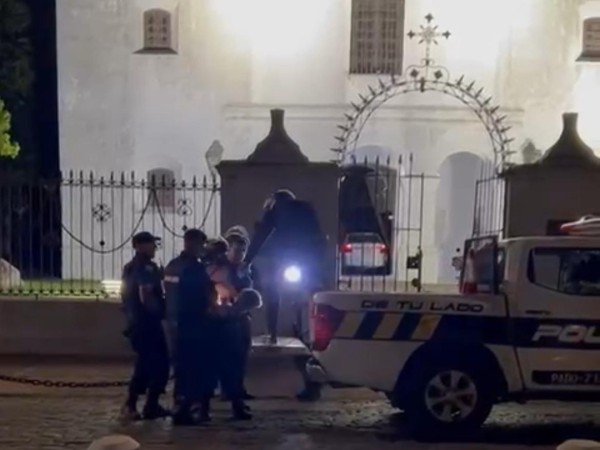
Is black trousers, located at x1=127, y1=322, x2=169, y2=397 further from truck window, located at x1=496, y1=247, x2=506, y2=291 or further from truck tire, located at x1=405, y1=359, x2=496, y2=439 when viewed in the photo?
truck window, located at x1=496, y1=247, x2=506, y2=291

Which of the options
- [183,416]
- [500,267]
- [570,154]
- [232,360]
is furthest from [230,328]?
[570,154]

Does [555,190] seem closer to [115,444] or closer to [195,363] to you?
[195,363]

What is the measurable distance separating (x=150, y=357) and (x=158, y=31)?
16.6 m

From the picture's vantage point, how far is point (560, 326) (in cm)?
838

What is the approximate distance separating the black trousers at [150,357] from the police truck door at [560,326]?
342 centimetres

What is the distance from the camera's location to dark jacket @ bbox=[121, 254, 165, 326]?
343 inches

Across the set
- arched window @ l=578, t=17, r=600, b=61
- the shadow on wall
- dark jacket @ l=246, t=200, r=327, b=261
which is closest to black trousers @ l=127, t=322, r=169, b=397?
dark jacket @ l=246, t=200, r=327, b=261

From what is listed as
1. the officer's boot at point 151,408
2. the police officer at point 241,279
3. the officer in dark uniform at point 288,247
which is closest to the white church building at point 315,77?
the officer in dark uniform at point 288,247

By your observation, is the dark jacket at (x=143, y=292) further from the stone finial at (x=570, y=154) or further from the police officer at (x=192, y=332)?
the stone finial at (x=570, y=154)

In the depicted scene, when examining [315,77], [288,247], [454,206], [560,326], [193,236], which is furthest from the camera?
[454,206]

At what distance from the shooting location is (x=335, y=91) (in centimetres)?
2383

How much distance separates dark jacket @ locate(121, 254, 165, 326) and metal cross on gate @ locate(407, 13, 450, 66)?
15832 mm

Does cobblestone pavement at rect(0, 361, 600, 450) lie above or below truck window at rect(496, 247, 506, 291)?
below

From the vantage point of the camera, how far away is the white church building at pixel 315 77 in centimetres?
2362
